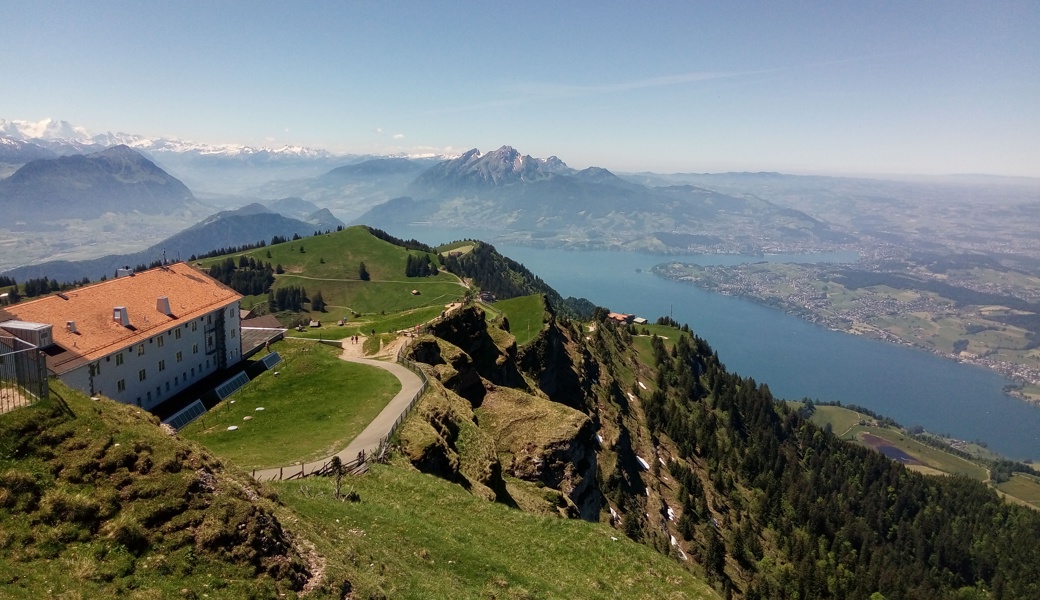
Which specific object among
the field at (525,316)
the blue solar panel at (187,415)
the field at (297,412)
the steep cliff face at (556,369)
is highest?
the field at (297,412)

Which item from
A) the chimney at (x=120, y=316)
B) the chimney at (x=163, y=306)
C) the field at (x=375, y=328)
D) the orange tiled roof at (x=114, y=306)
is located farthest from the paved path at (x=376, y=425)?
the chimney at (x=120, y=316)

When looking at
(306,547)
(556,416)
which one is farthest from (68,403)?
(556,416)

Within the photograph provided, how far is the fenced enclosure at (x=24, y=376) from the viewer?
1594 centimetres

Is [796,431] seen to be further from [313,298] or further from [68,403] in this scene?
[68,403]

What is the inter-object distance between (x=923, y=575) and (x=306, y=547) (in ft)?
484

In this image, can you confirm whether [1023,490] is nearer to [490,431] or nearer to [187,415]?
[490,431]

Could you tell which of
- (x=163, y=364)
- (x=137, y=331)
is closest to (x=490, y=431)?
(x=163, y=364)

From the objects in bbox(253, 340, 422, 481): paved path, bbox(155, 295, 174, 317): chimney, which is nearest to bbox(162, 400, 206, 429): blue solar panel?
bbox(155, 295, 174, 317): chimney

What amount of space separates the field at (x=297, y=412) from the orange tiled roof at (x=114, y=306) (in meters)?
7.87

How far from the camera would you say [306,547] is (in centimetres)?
1730

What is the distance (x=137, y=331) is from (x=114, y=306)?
2696 millimetres

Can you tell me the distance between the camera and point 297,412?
39250mm

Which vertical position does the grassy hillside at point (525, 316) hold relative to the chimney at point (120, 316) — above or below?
below

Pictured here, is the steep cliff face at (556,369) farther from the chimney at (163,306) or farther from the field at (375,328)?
the chimney at (163,306)
